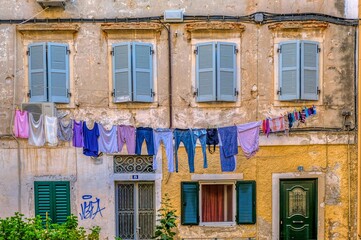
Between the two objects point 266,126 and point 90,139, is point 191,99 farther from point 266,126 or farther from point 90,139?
point 90,139

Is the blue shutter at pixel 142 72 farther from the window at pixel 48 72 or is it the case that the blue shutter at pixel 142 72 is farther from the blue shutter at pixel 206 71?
the window at pixel 48 72

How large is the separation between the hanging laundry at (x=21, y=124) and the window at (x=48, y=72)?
567 millimetres

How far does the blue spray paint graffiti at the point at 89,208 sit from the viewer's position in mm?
11965

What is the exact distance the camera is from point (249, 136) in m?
11.4

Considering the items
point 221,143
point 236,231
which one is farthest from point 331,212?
point 221,143

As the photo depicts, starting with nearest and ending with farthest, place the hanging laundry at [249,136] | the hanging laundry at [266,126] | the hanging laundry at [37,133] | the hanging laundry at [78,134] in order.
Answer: the hanging laundry at [78,134]
the hanging laundry at [37,133]
the hanging laundry at [249,136]
the hanging laundry at [266,126]

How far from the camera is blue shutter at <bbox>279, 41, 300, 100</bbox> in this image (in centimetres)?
1163

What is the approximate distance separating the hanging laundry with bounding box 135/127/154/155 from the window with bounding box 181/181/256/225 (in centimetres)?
138

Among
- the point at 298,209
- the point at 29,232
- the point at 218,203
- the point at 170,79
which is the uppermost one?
the point at 170,79

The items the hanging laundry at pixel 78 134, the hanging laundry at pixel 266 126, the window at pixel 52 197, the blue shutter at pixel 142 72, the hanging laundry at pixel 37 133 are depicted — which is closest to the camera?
the hanging laundry at pixel 78 134

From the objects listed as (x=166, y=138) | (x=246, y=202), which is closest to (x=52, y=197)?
(x=166, y=138)

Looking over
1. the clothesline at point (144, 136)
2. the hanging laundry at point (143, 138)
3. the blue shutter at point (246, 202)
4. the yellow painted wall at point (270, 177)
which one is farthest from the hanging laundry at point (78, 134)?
the blue shutter at point (246, 202)

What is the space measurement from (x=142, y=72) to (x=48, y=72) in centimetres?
225

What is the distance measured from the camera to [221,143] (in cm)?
1132
